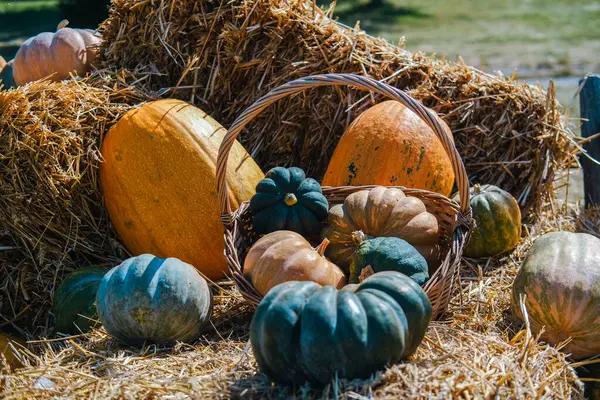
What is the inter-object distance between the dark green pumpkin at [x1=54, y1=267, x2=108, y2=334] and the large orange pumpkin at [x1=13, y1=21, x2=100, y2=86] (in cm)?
198

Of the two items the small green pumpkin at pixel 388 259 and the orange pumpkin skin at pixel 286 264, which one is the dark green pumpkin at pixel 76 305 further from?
the small green pumpkin at pixel 388 259

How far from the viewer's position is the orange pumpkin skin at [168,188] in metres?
4.13

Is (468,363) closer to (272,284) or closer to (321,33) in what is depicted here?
(272,284)

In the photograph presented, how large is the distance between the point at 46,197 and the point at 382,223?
6.79 feet

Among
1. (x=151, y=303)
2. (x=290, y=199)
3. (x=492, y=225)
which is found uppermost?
(x=290, y=199)

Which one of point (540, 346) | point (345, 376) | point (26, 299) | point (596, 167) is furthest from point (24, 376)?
point (596, 167)

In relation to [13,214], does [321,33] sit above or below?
above

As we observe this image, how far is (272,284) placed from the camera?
3.23 metres

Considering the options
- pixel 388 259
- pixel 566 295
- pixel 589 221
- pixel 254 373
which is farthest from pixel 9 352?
pixel 589 221

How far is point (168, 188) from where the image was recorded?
13.6 feet

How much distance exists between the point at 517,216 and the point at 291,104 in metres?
1.78

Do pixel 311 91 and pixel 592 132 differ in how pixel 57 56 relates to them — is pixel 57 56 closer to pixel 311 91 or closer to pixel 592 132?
pixel 311 91

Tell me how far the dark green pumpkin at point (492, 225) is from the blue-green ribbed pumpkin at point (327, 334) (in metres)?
1.81

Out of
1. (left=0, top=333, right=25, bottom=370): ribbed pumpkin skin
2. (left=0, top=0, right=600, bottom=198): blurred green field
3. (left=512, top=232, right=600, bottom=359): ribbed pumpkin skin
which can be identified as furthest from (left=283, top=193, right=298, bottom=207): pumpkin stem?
(left=0, top=0, right=600, bottom=198): blurred green field
